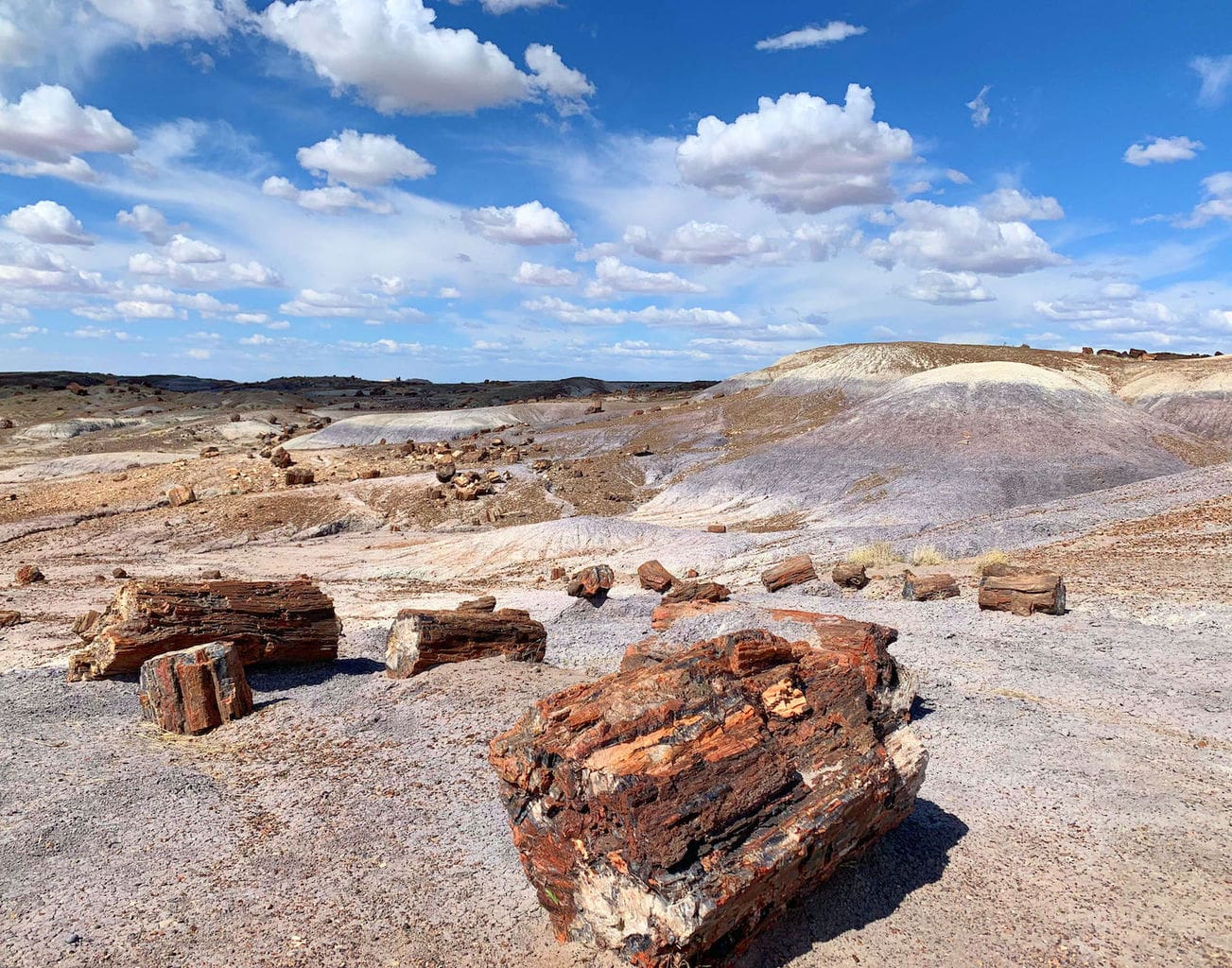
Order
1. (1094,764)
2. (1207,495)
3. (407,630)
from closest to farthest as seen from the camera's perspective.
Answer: (1094,764)
(407,630)
(1207,495)

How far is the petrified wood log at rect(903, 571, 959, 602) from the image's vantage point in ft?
53.7

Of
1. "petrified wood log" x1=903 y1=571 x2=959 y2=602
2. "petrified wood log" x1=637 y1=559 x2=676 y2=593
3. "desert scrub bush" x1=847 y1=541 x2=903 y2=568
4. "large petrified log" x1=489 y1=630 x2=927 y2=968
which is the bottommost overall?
"petrified wood log" x1=637 y1=559 x2=676 y2=593

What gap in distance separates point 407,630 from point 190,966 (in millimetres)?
6303

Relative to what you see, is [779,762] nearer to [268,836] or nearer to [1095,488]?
[268,836]

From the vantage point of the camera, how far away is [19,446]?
60.2 metres

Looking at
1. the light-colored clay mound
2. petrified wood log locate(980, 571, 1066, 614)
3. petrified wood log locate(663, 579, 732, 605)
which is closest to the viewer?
petrified wood log locate(980, 571, 1066, 614)

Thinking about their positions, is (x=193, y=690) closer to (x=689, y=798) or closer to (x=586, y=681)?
(x=586, y=681)

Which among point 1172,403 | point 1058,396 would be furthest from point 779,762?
point 1172,403

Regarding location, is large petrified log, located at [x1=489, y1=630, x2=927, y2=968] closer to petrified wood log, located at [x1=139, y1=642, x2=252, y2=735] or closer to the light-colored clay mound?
petrified wood log, located at [x1=139, y1=642, x2=252, y2=735]

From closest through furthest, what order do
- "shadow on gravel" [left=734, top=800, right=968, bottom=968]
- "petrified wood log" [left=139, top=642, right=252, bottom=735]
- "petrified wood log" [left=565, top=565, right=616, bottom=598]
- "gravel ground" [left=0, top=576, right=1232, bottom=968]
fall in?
"shadow on gravel" [left=734, top=800, right=968, bottom=968]
"gravel ground" [left=0, top=576, right=1232, bottom=968]
"petrified wood log" [left=139, top=642, right=252, bottom=735]
"petrified wood log" [left=565, top=565, right=616, bottom=598]

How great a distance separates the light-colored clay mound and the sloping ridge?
86.6ft

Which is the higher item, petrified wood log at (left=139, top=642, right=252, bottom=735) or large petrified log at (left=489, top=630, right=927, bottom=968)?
large petrified log at (left=489, top=630, right=927, bottom=968)

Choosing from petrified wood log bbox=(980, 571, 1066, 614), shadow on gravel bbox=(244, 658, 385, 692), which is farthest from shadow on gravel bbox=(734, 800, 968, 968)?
shadow on gravel bbox=(244, 658, 385, 692)

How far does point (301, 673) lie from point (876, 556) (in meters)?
14.9
